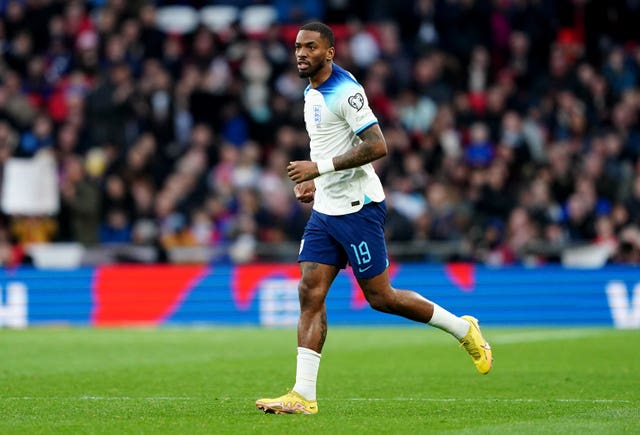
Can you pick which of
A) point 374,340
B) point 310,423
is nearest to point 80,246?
point 374,340

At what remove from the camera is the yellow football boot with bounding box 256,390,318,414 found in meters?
8.38

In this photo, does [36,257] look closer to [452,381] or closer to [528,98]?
[528,98]

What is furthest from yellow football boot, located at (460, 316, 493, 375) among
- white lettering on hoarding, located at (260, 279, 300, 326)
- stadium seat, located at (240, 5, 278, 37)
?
stadium seat, located at (240, 5, 278, 37)

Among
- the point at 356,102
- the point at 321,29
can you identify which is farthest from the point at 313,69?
the point at 356,102

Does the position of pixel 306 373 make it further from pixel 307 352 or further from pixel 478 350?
pixel 478 350

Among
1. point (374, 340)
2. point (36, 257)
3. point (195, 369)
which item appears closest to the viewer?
point (195, 369)

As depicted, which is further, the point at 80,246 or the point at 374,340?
the point at 80,246

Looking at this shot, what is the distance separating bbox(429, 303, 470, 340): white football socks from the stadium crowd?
33.3ft

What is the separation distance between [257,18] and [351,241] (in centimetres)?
1647

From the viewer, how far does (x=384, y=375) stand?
1135cm

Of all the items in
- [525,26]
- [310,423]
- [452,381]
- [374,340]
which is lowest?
[374,340]

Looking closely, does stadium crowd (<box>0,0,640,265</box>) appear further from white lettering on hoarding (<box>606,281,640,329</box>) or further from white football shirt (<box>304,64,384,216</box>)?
white football shirt (<box>304,64,384,216</box>)

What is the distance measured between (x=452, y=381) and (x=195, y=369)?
8.16ft

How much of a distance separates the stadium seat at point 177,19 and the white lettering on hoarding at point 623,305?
33.3ft
